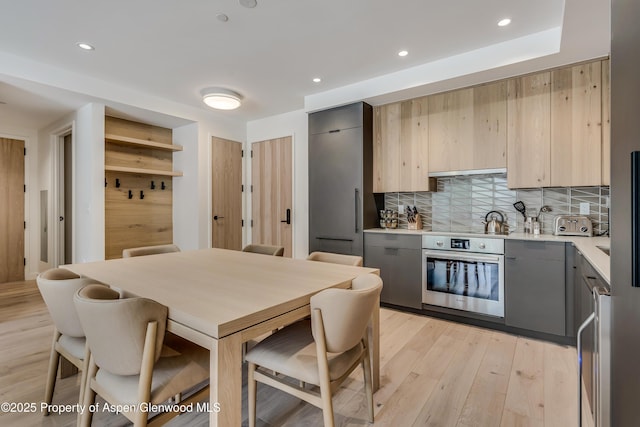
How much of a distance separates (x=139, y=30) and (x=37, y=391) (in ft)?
8.82

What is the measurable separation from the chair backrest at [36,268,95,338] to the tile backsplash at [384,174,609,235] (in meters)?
3.33

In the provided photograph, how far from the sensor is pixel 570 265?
2484 millimetres

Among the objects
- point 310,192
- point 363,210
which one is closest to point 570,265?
point 363,210

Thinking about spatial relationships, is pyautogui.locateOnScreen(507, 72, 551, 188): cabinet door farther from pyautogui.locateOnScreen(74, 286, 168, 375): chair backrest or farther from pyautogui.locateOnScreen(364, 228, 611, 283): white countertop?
pyautogui.locateOnScreen(74, 286, 168, 375): chair backrest

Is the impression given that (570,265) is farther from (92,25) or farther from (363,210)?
(92,25)

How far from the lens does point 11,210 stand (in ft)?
15.6

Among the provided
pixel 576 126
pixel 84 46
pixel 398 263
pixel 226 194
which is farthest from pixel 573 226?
pixel 84 46

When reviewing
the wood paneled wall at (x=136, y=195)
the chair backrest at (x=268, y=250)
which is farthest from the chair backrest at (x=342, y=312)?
the wood paneled wall at (x=136, y=195)

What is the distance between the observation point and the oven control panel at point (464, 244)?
2.83 metres

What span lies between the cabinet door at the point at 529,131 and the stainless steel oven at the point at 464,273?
0.70 meters

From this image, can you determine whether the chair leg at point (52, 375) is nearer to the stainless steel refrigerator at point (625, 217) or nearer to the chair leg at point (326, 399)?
the chair leg at point (326, 399)

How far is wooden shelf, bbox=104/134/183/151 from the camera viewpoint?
3938 millimetres

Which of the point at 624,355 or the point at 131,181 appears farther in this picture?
the point at 131,181

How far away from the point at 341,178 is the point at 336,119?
0.74 meters
